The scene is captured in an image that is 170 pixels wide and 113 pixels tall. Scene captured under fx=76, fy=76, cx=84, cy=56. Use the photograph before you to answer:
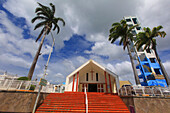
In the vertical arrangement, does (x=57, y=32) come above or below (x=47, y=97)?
above

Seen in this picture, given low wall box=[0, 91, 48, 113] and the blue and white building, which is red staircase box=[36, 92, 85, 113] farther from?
the blue and white building

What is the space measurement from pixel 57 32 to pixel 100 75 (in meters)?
15.2

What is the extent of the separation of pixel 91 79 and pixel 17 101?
43.1 feet

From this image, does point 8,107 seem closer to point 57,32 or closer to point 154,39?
point 57,32

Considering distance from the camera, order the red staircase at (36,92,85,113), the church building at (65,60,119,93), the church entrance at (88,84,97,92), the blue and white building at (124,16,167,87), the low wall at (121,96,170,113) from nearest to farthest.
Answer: the low wall at (121,96,170,113) → the red staircase at (36,92,85,113) → the church building at (65,60,119,93) → the church entrance at (88,84,97,92) → the blue and white building at (124,16,167,87)

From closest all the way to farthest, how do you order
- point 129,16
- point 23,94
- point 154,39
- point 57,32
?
1. point 23,94
2. point 154,39
3. point 57,32
4. point 129,16

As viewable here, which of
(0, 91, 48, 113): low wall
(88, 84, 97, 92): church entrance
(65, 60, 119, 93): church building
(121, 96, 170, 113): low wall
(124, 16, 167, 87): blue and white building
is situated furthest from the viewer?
(124, 16, 167, 87): blue and white building

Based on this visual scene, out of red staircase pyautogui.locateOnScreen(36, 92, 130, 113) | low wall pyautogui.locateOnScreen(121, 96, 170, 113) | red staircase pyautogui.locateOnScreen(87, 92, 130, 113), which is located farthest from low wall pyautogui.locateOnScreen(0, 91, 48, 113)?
low wall pyautogui.locateOnScreen(121, 96, 170, 113)

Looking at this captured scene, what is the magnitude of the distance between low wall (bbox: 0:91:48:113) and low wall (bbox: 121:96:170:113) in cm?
946

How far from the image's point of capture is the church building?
15.6 metres

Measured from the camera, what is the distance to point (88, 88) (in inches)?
674

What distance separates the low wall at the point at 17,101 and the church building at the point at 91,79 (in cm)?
828

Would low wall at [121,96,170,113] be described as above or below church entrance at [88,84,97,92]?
below

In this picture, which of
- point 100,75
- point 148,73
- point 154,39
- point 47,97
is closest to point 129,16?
point 148,73
